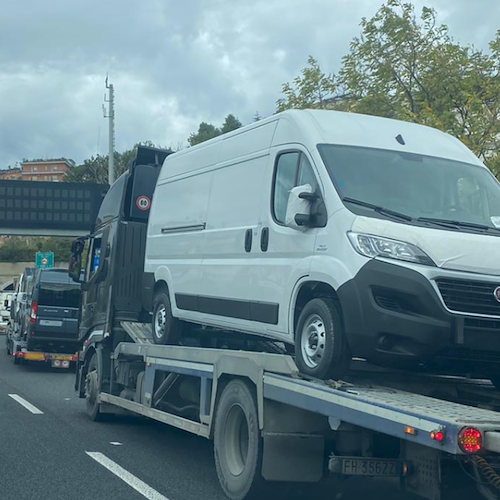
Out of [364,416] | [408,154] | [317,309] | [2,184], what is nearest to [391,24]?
[408,154]

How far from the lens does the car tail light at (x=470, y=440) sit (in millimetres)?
4559

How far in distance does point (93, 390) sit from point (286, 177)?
18.6 ft

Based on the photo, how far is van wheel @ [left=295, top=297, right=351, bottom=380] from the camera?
20.3 ft

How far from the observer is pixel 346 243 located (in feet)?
20.5

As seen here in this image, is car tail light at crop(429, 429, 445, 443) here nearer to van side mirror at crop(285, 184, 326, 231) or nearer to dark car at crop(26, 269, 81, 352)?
van side mirror at crop(285, 184, 326, 231)

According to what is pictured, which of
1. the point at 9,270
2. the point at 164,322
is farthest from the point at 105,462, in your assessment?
the point at 9,270

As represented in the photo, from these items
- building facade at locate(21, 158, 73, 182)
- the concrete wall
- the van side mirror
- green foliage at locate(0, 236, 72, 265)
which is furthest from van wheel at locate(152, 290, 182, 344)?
building facade at locate(21, 158, 73, 182)

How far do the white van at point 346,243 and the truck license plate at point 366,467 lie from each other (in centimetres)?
61

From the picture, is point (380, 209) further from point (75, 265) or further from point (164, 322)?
point (75, 265)

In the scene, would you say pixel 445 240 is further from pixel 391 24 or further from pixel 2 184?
pixel 2 184

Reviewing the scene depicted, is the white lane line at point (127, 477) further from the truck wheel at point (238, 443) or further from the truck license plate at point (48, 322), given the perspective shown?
the truck license plate at point (48, 322)

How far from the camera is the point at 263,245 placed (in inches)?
293

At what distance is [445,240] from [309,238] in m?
1.14

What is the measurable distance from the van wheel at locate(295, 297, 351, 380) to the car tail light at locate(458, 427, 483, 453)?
1678 mm
